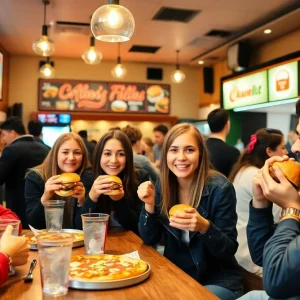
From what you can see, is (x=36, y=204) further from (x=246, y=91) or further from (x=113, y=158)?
(x=246, y=91)

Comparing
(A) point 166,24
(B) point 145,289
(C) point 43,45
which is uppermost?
(A) point 166,24

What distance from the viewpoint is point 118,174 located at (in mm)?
2811

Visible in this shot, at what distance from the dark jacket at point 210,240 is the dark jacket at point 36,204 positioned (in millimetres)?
570

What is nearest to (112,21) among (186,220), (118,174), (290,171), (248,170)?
(118,174)

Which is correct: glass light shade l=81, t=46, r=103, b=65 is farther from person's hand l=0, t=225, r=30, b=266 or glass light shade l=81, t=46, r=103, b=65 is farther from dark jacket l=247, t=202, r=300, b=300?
dark jacket l=247, t=202, r=300, b=300

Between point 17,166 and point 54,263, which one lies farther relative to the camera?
point 17,166

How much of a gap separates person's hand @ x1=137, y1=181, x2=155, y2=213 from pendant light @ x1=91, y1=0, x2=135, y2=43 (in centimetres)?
126

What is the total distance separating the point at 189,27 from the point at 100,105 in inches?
132

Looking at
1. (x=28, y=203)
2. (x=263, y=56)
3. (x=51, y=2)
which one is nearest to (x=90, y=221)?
(x=28, y=203)

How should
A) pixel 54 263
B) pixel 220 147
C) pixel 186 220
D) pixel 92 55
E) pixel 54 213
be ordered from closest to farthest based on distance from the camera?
pixel 54 263 < pixel 186 220 < pixel 54 213 < pixel 220 147 < pixel 92 55

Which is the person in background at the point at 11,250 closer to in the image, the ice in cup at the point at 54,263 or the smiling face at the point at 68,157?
the ice in cup at the point at 54,263

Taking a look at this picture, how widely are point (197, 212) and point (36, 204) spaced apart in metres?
1.29

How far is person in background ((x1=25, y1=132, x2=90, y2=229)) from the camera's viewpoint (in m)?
2.67

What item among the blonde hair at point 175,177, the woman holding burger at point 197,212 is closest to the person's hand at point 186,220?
the woman holding burger at point 197,212
